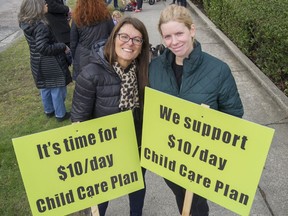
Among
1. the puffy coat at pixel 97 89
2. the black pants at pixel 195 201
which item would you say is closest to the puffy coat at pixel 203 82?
the puffy coat at pixel 97 89

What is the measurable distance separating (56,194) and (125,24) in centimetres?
113

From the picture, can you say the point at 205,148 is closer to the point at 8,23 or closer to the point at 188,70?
the point at 188,70

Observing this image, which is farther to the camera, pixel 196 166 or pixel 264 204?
pixel 264 204

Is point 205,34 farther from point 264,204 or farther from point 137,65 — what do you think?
point 137,65

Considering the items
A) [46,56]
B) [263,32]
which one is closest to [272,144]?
[263,32]

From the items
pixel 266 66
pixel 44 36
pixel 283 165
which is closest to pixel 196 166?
pixel 283 165

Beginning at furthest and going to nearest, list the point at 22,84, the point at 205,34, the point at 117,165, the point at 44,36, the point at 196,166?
the point at 205,34 < the point at 22,84 < the point at 44,36 < the point at 117,165 < the point at 196,166

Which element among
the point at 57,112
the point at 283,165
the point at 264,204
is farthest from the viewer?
the point at 57,112

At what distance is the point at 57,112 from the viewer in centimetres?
461

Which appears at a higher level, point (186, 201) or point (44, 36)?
point (44, 36)

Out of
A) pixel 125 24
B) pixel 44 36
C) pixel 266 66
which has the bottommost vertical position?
pixel 266 66

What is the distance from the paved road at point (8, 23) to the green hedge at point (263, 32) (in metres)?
5.52

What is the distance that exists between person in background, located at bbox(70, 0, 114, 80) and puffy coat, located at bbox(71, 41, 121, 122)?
1710 millimetres

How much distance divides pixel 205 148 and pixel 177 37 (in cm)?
67
